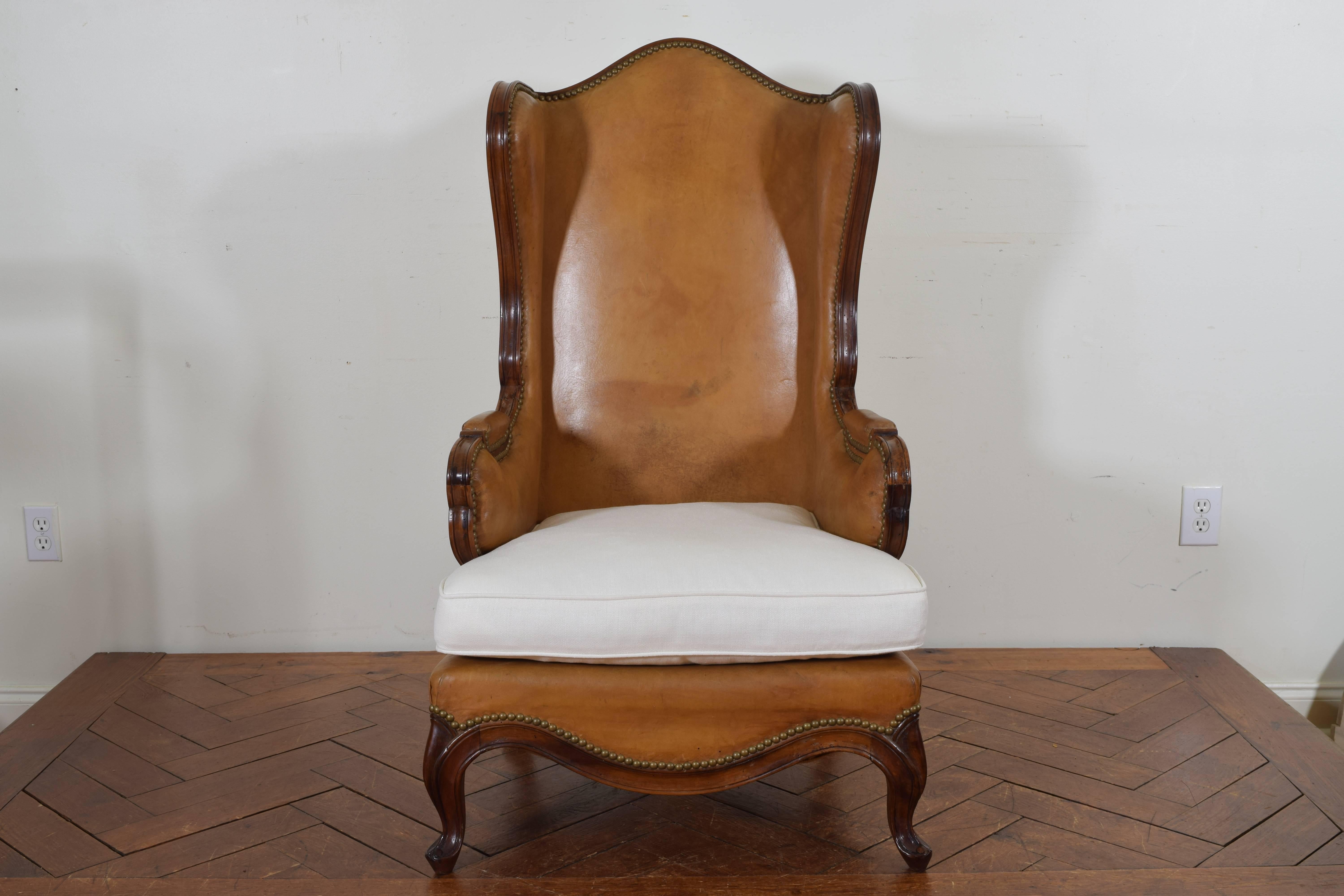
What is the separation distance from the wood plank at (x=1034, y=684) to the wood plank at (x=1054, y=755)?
20cm

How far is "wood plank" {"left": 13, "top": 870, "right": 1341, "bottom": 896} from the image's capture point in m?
1.21

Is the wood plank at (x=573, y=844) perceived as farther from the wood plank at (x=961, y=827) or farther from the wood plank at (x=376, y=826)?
the wood plank at (x=961, y=827)

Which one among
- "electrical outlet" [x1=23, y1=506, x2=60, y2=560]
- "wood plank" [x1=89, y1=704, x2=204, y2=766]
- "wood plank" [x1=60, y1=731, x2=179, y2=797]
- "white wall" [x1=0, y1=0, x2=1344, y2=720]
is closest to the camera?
"wood plank" [x1=60, y1=731, x2=179, y2=797]

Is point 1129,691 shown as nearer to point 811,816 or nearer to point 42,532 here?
point 811,816

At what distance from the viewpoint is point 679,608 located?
116 cm

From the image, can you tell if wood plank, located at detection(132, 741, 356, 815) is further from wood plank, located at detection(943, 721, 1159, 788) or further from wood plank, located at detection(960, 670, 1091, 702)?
wood plank, located at detection(960, 670, 1091, 702)

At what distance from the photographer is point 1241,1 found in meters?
1.92

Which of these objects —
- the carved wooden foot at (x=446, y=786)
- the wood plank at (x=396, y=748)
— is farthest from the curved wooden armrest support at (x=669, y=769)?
the wood plank at (x=396, y=748)

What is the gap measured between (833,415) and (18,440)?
1.74 metres

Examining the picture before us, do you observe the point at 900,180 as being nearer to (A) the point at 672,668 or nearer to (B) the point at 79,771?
(A) the point at 672,668

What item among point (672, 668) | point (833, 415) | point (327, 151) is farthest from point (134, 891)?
point (327, 151)

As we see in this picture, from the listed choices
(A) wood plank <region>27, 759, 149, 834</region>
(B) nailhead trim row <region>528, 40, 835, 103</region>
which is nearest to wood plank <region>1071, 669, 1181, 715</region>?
(B) nailhead trim row <region>528, 40, 835, 103</region>

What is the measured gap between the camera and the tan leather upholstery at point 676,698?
1.18m

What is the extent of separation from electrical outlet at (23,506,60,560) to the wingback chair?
3.89ft
